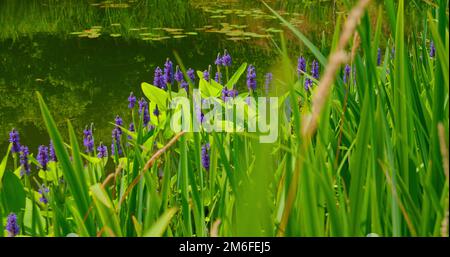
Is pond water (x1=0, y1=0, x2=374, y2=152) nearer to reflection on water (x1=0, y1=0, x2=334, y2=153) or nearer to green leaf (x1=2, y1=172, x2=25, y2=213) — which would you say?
reflection on water (x1=0, y1=0, x2=334, y2=153)

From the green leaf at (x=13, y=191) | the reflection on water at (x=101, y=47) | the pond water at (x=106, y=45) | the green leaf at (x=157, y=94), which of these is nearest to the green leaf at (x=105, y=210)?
the green leaf at (x=13, y=191)

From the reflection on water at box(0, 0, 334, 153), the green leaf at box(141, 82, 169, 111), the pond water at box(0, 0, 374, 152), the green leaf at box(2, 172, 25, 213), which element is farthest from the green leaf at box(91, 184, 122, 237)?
the pond water at box(0, 0, 374, 152)

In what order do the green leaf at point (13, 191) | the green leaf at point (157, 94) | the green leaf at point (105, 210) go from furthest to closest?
the green leaf at point (157, 94) → the green leaf at point (13, 191) → the green leaf at point (105, 210)

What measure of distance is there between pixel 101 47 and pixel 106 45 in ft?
0.33

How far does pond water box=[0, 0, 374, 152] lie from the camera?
17.4 feet

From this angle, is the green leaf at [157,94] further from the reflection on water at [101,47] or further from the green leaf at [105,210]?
the reflection on water at [101,47]

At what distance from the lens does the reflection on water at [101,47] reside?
17.4 ft

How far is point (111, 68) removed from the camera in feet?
21.0

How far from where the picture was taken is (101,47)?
7.33m

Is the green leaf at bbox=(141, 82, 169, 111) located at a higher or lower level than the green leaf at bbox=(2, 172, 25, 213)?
higher

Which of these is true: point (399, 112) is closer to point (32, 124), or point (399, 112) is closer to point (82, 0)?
point (32, 124)

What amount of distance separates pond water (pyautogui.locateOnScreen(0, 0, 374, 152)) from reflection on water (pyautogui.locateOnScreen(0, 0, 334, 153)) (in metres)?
0.01

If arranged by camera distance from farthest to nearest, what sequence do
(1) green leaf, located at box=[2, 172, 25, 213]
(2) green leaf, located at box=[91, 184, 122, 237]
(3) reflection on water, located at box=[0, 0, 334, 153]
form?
(3) reflection on water, located at box=[0, 0, 334, 153] < (1) green leaf, located at box=[2, 172, 25, 213] < (2) green leaf, located at box=[91, 184, 122, 237]

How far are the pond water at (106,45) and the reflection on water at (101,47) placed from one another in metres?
0.01
